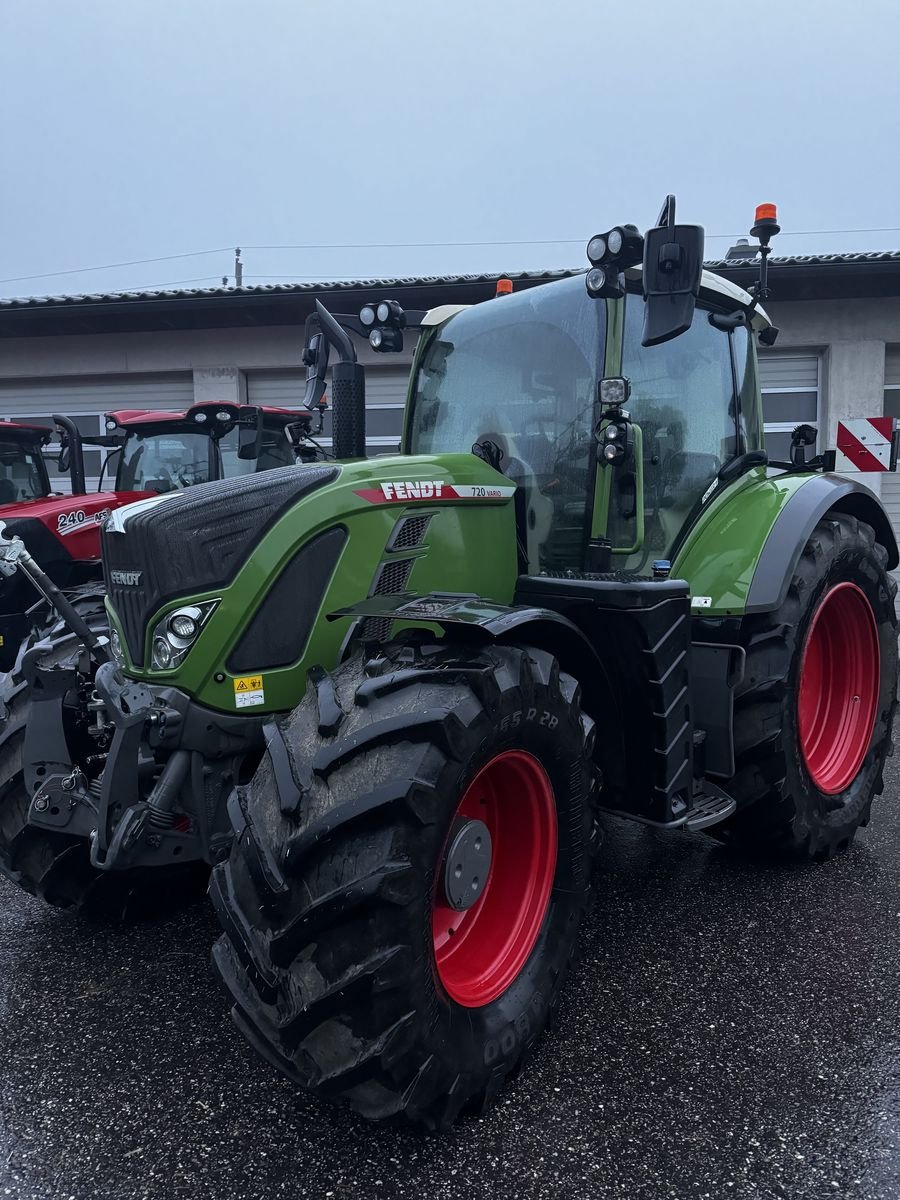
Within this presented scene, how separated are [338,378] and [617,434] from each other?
3.34 ft

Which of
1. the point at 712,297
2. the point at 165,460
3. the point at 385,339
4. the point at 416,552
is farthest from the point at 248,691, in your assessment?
the point at 165,460

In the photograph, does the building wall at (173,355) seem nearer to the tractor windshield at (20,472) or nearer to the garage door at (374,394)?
the garage door at (374,394)

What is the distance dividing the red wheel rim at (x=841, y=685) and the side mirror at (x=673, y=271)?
69.7 inches

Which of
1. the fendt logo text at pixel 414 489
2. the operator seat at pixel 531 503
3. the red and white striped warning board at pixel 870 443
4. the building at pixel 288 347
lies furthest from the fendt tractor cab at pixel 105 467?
the red and white striped warning board at pixel 870 443

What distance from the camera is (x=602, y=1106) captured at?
212 cm

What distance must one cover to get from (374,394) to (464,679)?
378 inches

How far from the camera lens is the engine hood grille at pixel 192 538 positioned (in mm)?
2367

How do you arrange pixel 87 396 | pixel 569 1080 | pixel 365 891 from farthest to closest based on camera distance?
pixel 87 396
pixel 569 1080
pixel 365 891

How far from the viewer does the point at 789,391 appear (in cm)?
1034

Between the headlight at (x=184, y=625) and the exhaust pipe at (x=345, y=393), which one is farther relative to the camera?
the exhaust pipe at (x=345, y=393)

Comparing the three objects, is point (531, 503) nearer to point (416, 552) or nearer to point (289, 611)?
point (416, 552)

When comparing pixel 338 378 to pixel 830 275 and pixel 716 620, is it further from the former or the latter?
pixel 830 275

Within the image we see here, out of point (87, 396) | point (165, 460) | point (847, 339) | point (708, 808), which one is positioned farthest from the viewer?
point (87, 396)

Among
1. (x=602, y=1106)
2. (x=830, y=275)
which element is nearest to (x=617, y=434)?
(x=602, y=1106)
